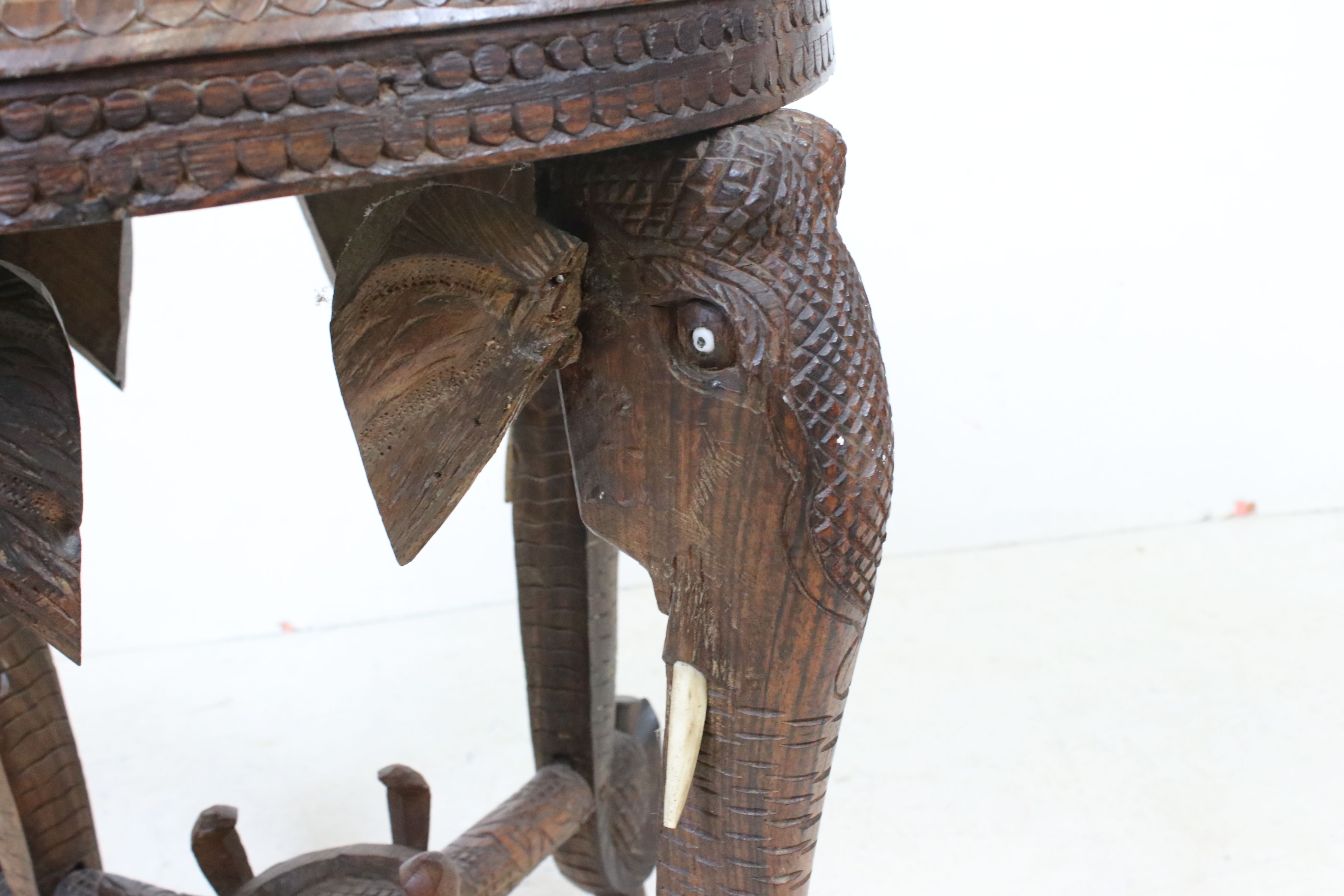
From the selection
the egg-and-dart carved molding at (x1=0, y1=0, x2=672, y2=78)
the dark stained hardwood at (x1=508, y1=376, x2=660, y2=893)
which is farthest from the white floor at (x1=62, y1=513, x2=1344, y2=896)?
the egg-and-dart carved molding at (x1=0, y1=0, x2=672, y2=78)

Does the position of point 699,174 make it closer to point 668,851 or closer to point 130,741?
point 668,851

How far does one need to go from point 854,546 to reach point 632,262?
0.15m

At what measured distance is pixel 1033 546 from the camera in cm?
198

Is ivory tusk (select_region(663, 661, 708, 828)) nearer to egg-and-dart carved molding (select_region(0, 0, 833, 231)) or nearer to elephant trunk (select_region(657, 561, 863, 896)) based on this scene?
elephant trunk (select_region(657, 561, 863, 896))

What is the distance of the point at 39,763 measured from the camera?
38.0 inches

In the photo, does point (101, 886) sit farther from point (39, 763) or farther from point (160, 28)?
point (160, 28)

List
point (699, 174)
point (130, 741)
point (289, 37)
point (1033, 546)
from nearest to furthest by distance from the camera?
point (289, 37) → point (699, 174) → point (130, 741) → point (1033, 546)

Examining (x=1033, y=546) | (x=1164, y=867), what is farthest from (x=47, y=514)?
(x=1033, y=546)

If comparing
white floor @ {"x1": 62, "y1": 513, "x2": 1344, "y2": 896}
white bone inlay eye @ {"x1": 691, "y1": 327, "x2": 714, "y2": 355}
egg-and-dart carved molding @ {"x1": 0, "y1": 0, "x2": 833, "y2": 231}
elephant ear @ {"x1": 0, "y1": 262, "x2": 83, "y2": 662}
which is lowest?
white floor @ {"x1": 62, "y1": 513, "x2": 1344, "y2": 896}

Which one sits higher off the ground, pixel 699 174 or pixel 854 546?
pixel 699 174

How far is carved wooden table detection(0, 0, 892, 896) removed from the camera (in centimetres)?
49

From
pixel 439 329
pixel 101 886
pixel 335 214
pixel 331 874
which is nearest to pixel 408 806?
pixel 331 874

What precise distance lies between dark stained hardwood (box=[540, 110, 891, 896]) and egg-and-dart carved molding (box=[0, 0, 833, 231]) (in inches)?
2.2

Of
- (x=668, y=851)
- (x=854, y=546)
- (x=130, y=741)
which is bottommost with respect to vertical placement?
(x=130, y=741)
